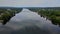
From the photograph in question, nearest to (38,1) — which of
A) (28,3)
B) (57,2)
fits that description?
(28,3)

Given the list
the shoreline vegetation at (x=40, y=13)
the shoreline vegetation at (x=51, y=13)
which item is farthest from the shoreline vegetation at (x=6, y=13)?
the shoreline vegetation at (x=51, y=13)

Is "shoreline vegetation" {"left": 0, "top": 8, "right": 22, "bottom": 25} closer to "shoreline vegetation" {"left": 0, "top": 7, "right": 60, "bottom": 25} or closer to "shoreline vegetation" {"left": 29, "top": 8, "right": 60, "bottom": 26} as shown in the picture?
"shoreline vegetation" {"left": 0, "top": 7, "right": 60, "bottom": 25}

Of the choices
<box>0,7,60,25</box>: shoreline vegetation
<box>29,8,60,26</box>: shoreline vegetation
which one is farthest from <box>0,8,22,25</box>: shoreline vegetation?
<box>29,8,60,26</box>: shoreline vegetation

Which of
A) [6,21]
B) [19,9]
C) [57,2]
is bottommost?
[6,21]

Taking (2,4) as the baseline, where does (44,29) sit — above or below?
below

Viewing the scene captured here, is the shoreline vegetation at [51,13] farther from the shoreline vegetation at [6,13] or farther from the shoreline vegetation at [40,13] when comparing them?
the shoreline vegetation at [6,13]

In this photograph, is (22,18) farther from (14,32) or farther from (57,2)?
(57,2)
